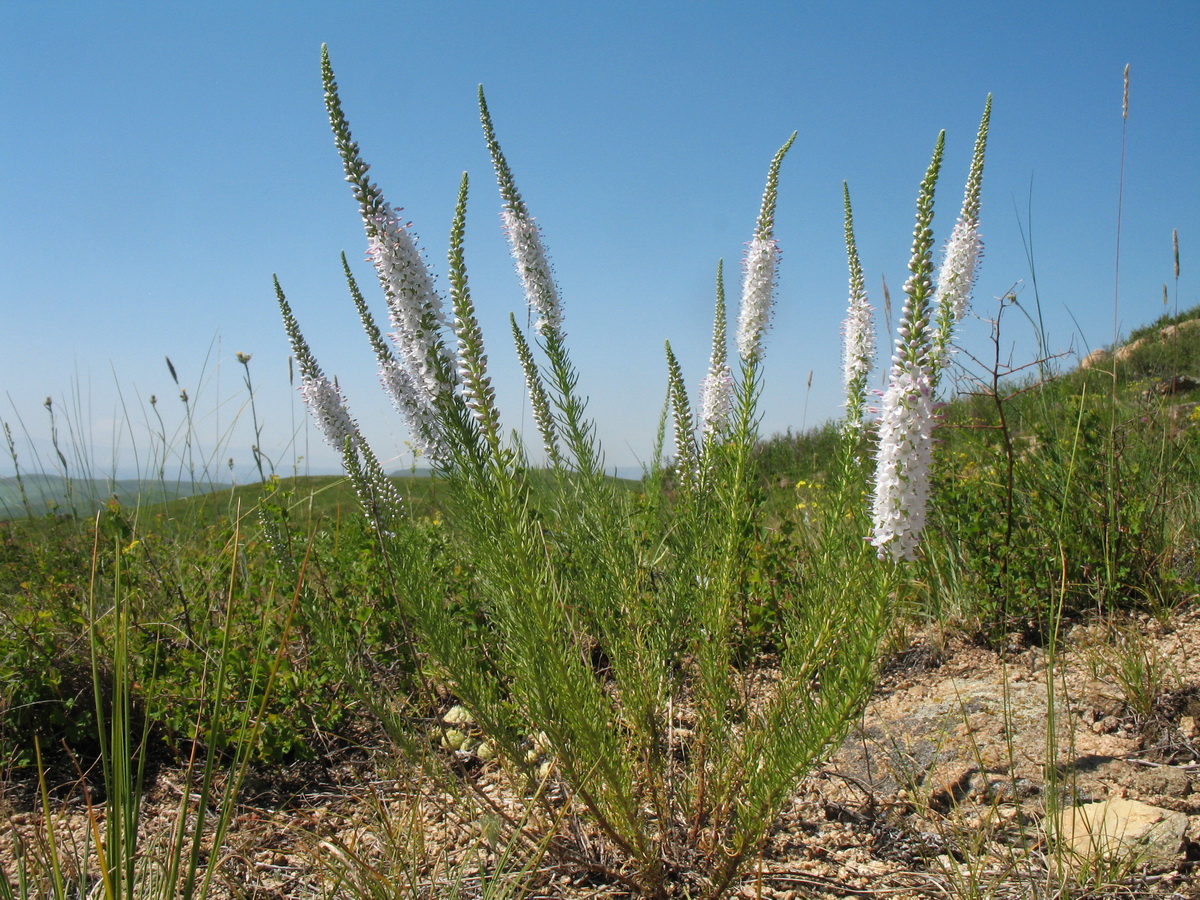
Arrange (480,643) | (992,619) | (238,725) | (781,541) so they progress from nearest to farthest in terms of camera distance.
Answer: (238,725), (480,643), (992,619), (781,541)

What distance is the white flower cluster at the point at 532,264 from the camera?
11.5ft

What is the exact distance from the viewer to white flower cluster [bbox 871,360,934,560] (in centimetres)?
185

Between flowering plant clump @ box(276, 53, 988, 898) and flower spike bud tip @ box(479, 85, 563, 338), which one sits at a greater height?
flower spike bud tip @ box(479, 85, 563, 338)

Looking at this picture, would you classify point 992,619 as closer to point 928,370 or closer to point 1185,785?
point 1185,785

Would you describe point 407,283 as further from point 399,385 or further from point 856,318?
point 856,318

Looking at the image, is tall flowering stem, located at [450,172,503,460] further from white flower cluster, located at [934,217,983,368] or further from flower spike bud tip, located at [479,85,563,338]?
white flower cluster, located at [934,217,983,368]

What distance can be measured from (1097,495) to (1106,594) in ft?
1.64

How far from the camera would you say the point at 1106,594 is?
3547 millimetres

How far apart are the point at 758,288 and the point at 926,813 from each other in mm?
2097

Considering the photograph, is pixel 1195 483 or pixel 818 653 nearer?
pixel 818 653

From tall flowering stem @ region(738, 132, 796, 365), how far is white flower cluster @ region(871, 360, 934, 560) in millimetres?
1197

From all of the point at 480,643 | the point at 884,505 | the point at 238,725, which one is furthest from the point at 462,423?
the point at 238,725

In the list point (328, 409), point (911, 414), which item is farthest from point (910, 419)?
point (328, 409)

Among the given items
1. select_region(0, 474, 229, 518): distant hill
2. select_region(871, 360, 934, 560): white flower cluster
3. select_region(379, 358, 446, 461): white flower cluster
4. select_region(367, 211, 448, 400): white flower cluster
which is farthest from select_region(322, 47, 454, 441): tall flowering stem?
select_region(0, 474, 229, 518): distant hill
